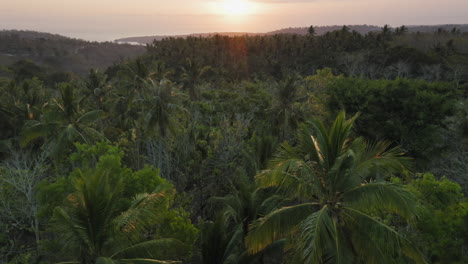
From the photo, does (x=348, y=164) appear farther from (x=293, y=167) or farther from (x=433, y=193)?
(x=433, y=193)

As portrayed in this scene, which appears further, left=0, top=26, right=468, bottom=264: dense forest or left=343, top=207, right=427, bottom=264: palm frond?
left=0, top=26, right=468, bottom=264: dense forest

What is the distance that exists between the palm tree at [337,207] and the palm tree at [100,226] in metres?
2.95

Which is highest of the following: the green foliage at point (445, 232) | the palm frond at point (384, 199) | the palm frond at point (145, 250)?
the palm frond at point (384, 199)

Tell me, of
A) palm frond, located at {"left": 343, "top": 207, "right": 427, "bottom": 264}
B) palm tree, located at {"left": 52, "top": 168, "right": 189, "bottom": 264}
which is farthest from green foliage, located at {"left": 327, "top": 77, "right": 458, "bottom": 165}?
palm tree, located at {"left": 52, "top": 168, "right": 189, "bottom": 264}

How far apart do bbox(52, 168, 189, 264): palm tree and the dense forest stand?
4 cm

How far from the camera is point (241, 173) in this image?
19.1 metres

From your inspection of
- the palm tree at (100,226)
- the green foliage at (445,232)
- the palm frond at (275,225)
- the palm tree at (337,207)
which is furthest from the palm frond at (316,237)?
the green foliage at (445,232)

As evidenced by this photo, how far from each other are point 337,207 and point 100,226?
6277 mm

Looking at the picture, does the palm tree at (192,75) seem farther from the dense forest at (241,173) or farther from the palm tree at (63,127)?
the palm tree at (63,127)

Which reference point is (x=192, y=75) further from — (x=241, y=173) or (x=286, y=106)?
(x=241, y=173)

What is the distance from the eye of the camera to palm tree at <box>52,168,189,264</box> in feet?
27.1

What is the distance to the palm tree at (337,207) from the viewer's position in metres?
7.76

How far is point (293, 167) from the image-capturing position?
8469 mm

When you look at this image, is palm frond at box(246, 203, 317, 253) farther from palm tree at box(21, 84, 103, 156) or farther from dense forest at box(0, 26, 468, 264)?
palm tree at box(21, 84, 103, 156)
